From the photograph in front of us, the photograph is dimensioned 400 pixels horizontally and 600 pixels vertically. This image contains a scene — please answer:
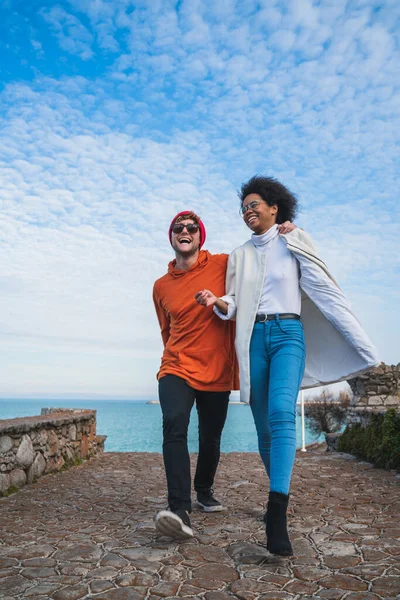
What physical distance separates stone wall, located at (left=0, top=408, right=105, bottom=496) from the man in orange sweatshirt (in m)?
2.29

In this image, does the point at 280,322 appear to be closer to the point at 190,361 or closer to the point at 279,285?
the point at 279,285

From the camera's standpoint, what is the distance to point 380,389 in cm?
990

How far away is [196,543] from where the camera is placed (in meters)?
→ 3.13

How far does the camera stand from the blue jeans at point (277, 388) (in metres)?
2.90

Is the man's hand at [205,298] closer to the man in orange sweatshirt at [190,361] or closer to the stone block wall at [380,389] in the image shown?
the man in orange sweatshirt at [190,361]

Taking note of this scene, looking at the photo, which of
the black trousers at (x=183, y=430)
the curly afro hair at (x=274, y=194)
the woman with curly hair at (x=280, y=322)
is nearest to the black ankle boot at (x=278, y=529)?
the woman with curly hair at (x=280, y=322)

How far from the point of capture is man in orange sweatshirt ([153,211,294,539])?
323 centimetres

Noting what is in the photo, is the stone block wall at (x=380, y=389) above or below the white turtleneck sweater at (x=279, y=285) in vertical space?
below

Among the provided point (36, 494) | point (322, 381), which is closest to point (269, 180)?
point (322, 381)

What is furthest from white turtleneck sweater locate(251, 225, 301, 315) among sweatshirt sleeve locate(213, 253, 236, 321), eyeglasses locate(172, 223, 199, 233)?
eyeglasses locate(172, 223, 199, 233)

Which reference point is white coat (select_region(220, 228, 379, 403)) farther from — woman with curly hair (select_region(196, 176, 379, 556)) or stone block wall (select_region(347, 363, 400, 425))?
stone block wall (select_region(347, 363, 400, 425))

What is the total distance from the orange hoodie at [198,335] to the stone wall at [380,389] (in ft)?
22.5

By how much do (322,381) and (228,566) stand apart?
1330mm

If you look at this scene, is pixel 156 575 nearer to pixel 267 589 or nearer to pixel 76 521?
pixel 267 589
